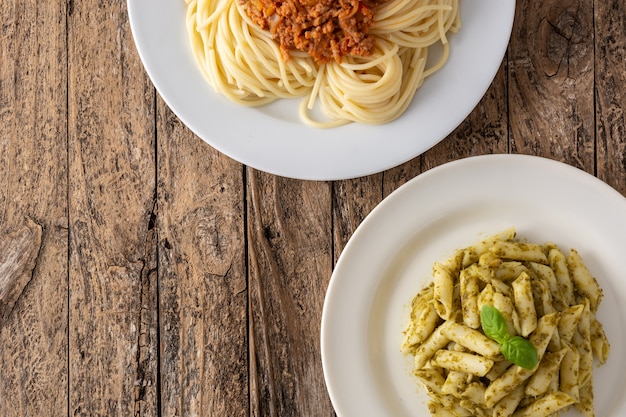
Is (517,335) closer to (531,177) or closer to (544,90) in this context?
(531,177)

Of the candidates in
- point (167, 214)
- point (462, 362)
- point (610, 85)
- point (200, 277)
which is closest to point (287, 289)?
point (200, 277)

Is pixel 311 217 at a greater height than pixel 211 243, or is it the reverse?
pixel 311 217

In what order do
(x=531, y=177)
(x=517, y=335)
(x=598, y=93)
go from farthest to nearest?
(x=598, y=93) → (x=531, y=177) → (x=517, y=335)

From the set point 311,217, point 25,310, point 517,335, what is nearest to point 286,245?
point 311,217

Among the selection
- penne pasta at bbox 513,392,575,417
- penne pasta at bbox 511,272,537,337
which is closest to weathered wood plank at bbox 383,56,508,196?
penne pasta at bbox 511,272,537,337

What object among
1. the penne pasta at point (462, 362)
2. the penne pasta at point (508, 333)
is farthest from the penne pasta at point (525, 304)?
→ the penne pasta at point (462, 362)

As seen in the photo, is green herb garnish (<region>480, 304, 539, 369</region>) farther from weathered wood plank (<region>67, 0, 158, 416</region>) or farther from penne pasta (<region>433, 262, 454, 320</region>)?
weathered wood plank (<region>67, 0, 158, 416</region>)

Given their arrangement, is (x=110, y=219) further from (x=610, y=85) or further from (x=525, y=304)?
(x=610, y=85)

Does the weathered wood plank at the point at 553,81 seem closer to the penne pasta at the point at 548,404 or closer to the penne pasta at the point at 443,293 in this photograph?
the penne pasta at the point at 443,293
